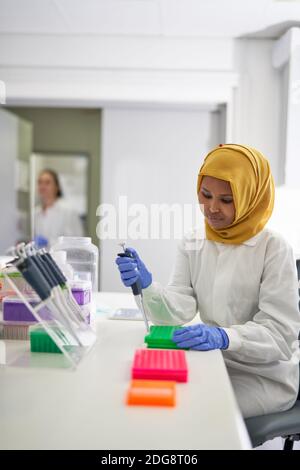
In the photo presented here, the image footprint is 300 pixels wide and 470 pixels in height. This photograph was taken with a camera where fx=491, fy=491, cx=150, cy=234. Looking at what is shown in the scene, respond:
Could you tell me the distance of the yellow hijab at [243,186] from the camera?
53.9 inches

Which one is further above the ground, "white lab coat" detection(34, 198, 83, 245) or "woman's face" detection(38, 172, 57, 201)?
"woman's face" detection(38, 172, 57, 201)

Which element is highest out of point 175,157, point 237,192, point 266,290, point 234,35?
point 234,35

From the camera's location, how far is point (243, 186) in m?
1.37

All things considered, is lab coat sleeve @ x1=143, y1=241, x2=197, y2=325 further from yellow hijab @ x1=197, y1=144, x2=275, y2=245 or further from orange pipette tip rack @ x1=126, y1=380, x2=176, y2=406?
orange pipette tip rack @ x1=126, y1=380, x2=176, y2=406

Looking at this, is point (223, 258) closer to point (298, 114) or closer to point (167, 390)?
point (167, 390)

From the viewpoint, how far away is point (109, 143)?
3.32m

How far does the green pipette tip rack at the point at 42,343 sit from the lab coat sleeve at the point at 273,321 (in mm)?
424

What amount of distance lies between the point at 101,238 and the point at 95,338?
2190mm

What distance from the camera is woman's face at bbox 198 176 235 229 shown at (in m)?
1.38

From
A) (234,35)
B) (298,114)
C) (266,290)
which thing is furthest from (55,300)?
(234,35)

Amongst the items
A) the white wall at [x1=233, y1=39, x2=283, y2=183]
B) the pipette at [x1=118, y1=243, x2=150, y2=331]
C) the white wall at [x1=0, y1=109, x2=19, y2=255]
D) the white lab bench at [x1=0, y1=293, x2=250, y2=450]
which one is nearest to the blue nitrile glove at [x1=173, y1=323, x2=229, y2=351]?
the white lab bench at [x1=0, y1=293, x2=250, y2=450]

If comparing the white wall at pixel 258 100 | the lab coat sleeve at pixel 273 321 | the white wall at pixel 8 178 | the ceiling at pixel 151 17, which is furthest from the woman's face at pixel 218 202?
the white wall at pixel 8 178
